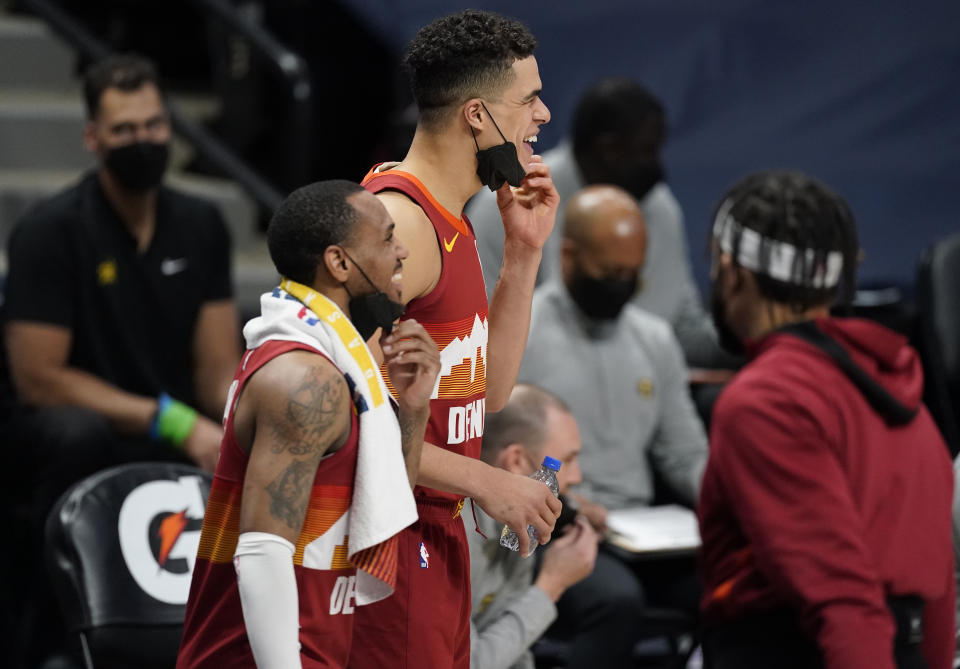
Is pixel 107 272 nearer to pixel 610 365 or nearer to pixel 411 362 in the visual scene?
pixel 610 365

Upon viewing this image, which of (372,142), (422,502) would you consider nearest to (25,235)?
(422,502)

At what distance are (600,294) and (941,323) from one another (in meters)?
1.25

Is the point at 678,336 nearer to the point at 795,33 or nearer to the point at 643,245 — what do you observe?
the point at 643,245

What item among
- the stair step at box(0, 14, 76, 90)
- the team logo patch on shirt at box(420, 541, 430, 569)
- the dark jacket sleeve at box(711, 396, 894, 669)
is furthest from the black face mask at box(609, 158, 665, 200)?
the stair step at box(0, 14, 76, 90)

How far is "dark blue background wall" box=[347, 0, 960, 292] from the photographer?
17.2ft

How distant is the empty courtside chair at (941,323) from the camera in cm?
421

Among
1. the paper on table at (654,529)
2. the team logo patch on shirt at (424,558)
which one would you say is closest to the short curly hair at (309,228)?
the team logo patch on shirt at (424,558)

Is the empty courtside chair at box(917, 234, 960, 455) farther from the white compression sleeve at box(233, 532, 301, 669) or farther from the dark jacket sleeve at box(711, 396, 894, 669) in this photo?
the white compression sleeve at box(233, 532, 301, 669)

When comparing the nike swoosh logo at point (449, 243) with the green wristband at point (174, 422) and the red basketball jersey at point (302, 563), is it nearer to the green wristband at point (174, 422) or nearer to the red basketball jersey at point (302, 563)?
the red basketball jersey at point (302, 563)

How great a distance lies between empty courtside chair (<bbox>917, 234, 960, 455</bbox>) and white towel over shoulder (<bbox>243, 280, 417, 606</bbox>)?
2.80 m

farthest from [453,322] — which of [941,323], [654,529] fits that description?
[941,323]

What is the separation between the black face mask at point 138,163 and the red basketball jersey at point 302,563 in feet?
7.38

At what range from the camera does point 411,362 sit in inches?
72.3

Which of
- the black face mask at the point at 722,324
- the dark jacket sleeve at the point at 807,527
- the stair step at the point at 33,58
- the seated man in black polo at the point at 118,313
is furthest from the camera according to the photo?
the stair step at the point at 33,58
